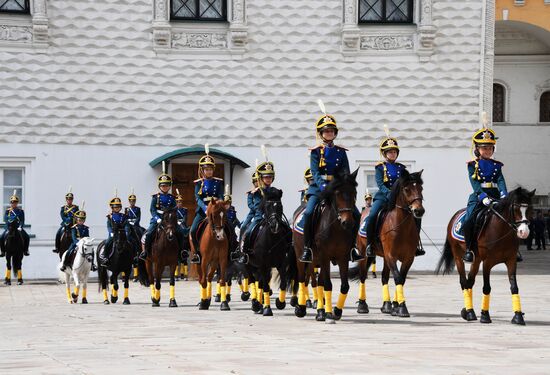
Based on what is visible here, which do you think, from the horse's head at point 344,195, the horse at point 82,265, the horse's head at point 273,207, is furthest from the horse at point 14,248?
the horse's head at point 344,195

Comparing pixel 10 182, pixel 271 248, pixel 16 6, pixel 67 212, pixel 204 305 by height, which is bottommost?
pixel 204 305

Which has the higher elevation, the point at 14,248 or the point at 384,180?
the point at 384,180

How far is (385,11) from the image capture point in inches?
1302

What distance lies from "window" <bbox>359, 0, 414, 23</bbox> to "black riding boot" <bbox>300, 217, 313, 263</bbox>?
1708cm

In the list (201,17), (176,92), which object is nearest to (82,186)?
(176,92)

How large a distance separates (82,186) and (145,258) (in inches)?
391

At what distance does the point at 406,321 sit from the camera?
54.3 ft

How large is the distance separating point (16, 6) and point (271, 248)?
15963 mm

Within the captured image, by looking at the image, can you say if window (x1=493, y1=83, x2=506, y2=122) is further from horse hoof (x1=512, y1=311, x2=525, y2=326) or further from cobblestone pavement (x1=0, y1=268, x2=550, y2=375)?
horse hoof (x1=512, y1=311, x2=525, y2=326)

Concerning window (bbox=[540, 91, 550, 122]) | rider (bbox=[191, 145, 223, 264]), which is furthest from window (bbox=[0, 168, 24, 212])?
window (bbox=[540, 91, 550, 122])

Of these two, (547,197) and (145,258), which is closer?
(145,258)

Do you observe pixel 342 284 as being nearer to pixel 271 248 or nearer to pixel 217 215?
pixel 271 248

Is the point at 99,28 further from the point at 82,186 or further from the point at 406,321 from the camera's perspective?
the point at 406,321

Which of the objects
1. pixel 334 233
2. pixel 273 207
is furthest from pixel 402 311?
pixel 273 207
